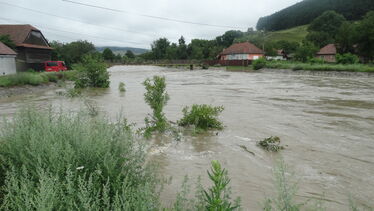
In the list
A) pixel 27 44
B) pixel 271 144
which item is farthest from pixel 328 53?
pixel 271 144

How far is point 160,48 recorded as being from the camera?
114500 mm

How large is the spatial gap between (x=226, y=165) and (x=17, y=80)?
62.5ft

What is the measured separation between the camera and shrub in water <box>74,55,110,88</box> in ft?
72.4

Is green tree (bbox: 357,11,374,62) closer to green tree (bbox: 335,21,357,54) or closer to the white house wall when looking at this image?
green tree (bbox: 335,21,357,54)

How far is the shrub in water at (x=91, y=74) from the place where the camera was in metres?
22.1

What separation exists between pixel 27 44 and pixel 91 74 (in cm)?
1810

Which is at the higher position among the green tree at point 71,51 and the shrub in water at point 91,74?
the green tree at point 71,51

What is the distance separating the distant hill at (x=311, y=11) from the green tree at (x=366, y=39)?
214 feet

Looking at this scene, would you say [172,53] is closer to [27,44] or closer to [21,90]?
[27,44]

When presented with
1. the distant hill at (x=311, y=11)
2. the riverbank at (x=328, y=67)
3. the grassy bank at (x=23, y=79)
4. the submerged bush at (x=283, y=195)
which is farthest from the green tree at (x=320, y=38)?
the submerged bush at (x=283, y=195)

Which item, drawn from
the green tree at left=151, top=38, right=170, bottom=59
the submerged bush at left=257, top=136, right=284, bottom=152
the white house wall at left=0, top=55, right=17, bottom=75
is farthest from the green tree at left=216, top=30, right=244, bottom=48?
the submerged bush at left=257, top=136, right=284, bottom=152

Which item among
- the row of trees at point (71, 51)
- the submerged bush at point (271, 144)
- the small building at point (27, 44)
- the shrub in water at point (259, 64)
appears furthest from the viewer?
Result: the shrub in water at point (259, 64)

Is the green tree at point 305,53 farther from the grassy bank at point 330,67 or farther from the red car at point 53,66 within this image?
the red car at point 53,66

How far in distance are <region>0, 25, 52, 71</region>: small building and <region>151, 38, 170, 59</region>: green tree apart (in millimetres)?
76443
